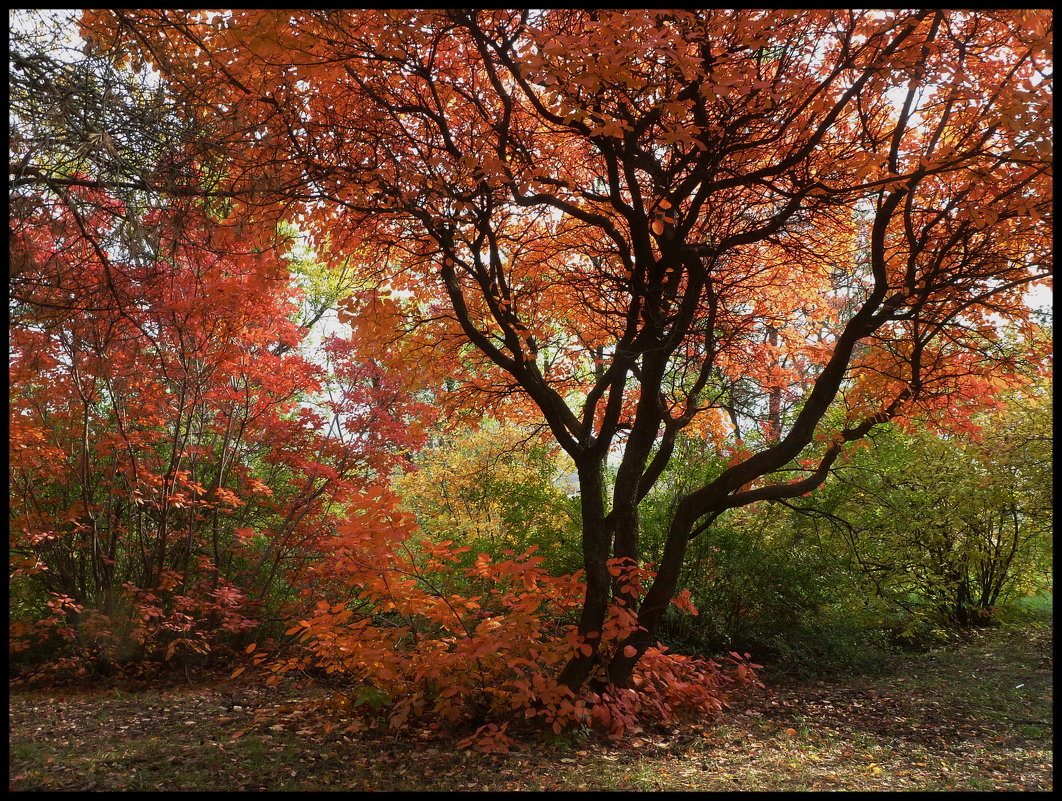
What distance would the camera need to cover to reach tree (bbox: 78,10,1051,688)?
3465mm

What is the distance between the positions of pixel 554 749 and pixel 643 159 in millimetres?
3104

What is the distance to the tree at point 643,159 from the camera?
3465 mm

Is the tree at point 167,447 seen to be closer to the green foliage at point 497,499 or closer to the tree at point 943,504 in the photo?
the green foliage at point 497,499

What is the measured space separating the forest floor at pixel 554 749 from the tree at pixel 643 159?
73cm

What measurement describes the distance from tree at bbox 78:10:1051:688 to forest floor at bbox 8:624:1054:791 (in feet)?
2.40

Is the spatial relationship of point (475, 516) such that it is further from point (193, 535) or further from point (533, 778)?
point (533, 778)

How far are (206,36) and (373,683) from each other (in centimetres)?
357

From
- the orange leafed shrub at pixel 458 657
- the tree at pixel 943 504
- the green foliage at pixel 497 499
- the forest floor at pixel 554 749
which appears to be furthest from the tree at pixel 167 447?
the tree at pixel 943 504

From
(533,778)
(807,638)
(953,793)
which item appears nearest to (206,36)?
(533,778)

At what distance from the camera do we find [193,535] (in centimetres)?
638

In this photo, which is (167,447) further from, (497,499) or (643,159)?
(643,159)

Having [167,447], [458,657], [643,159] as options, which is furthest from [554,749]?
[167,447]

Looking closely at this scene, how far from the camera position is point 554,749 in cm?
378

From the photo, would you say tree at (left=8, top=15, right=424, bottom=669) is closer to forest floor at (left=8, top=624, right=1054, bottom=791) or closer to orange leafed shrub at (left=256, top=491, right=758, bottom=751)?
forest floor at (left=8, top=624, right=1054, bottom=791)
